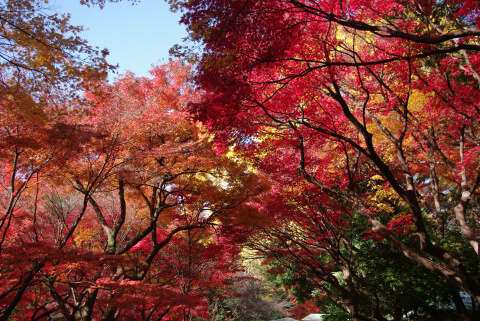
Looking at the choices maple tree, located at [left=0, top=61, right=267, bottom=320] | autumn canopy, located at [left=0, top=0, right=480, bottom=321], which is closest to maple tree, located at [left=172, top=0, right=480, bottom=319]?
autumn canopy, located at [left=0, top=0, right=480, bottom=321]

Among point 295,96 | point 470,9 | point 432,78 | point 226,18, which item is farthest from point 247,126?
point 432,78

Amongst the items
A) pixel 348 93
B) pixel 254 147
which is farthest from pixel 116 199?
pixel 348 93

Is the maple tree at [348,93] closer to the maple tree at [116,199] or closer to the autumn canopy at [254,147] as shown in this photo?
the autumn canopy at [254,147]

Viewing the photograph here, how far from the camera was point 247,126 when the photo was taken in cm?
576

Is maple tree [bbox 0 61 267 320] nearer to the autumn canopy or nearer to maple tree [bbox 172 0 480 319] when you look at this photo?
the autumn canopy

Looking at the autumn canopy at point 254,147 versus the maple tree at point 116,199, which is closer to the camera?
the autumn canopy at point 254,147

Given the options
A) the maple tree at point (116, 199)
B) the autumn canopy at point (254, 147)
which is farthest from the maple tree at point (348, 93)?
the maple tree at point (116, 199)

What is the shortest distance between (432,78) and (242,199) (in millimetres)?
5997

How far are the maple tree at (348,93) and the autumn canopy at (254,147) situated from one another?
0.04 m

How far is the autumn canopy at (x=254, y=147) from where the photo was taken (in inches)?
162

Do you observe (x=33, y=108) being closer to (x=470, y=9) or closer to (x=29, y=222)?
(x=29, y=222)

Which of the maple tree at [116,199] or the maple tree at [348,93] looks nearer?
the maple tree at [348,93]

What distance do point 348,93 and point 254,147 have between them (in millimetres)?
2380

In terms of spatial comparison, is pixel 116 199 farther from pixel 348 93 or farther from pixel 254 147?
pixel 348 93
